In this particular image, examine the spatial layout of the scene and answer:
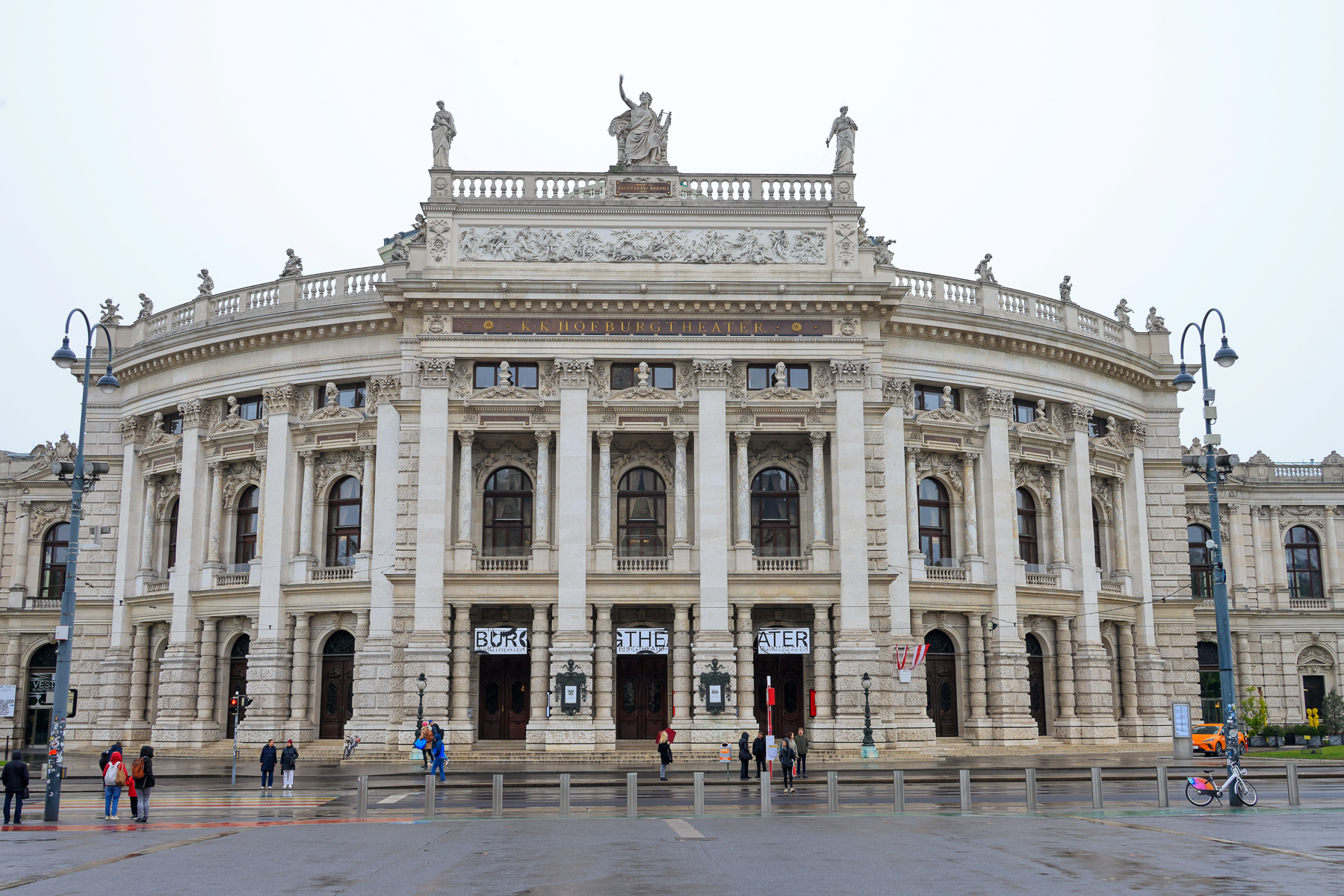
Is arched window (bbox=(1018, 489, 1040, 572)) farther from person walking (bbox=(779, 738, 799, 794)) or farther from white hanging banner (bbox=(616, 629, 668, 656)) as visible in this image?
person walking (bbox=(779, 738, 799, 794))

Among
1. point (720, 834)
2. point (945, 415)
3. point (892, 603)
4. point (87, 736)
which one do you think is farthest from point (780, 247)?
point (87, 736)

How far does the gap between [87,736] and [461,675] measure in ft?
59.9

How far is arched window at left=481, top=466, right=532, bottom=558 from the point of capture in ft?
156

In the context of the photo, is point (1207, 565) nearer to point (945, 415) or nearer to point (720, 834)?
point (945, 415)

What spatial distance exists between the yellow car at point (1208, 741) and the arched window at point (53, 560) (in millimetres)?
51955

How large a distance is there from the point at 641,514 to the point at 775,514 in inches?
208

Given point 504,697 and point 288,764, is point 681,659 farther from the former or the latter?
point 288,764

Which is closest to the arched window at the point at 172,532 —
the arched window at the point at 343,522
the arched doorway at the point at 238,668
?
the arched doorway at the point at 238,668

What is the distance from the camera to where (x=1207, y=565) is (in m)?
64.6

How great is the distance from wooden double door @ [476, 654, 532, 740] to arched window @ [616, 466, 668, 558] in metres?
5.94

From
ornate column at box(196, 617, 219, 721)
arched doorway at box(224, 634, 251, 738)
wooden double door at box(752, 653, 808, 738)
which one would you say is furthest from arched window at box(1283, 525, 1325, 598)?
ornate column at box(196, 617, 219, 721)

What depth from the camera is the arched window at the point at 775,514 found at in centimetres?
4772

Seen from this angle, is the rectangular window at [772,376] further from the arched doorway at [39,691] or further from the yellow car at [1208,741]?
the arched doorway at [39,691]

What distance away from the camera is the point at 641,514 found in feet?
156
